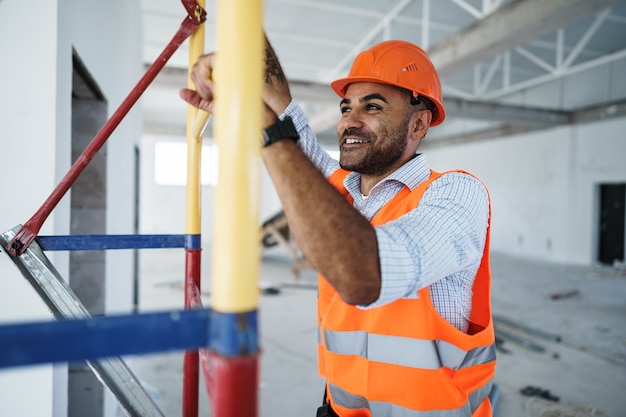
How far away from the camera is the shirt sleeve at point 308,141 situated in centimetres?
156

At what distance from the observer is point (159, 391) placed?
12.7 feet

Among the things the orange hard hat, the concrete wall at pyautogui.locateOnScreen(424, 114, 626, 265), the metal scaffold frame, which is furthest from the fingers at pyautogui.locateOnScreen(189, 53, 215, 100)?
the concrete wall at pyautogui.locateOnScreen(424, 114, 626, 265)

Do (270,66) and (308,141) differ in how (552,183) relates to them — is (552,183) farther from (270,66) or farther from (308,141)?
(270,66)

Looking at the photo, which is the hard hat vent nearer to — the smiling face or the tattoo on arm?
the smiling face

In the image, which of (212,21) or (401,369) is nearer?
(401,369)

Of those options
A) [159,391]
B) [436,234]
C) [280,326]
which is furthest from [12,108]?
[280,326]

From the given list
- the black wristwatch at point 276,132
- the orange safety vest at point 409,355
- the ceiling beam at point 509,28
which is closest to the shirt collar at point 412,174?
the orange safety vest at point 409,355

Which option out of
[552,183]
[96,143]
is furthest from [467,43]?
[552,183]

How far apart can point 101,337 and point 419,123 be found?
1468 millimetres

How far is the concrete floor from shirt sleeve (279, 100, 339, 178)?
2.50 m

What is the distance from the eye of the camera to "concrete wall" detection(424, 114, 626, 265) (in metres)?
11.5

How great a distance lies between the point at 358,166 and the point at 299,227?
0.84m

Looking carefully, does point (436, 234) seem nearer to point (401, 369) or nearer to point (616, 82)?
point (401, 369)

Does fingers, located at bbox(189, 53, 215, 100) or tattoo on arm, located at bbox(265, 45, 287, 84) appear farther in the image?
tattoo on arm, located at bbox(265, 45, 287, 84)
